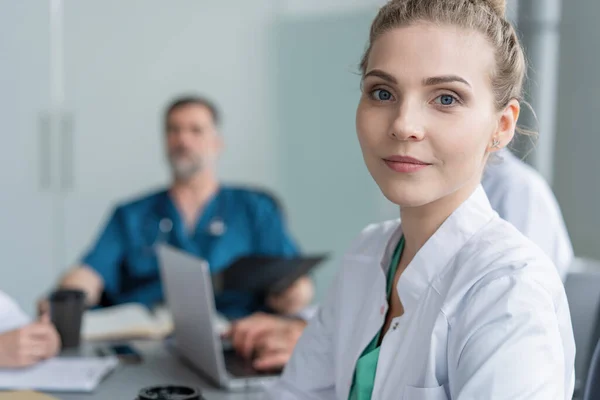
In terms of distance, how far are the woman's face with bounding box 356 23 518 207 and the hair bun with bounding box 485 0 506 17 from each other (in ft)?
0.29

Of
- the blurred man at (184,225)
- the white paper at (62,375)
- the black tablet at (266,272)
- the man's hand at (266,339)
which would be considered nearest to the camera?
the white paper at (62,375)

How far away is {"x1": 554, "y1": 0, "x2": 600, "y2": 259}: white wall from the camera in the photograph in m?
3.15

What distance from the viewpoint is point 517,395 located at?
0.88 meters

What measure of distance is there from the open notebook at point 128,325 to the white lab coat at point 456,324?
596 millimetres

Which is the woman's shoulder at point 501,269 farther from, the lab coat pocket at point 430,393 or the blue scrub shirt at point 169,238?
the blue scrub shirt at point 169,238

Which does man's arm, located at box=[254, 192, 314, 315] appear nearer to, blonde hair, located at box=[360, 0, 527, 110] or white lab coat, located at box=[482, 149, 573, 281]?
white lab coat, located at box=[482, 149, 573, 281]

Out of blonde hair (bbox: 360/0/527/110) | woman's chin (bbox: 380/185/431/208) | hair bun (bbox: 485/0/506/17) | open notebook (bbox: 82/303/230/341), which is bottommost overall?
open notebook (bbox: 82/303/230/341)

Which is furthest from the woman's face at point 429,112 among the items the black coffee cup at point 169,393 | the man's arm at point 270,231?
the man's arm at point 270,231

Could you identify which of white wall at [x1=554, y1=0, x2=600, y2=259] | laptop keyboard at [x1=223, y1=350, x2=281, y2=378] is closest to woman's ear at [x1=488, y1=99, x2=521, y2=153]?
laptop keyboard at [x1=223, y1=350, x2=281, y2=378]

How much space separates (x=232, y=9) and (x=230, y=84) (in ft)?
1.30

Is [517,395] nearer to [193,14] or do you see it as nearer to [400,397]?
[400,397]

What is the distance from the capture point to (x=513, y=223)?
180 centimetres

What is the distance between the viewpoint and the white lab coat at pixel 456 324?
2.96 ft

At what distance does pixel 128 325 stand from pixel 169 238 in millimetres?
854
